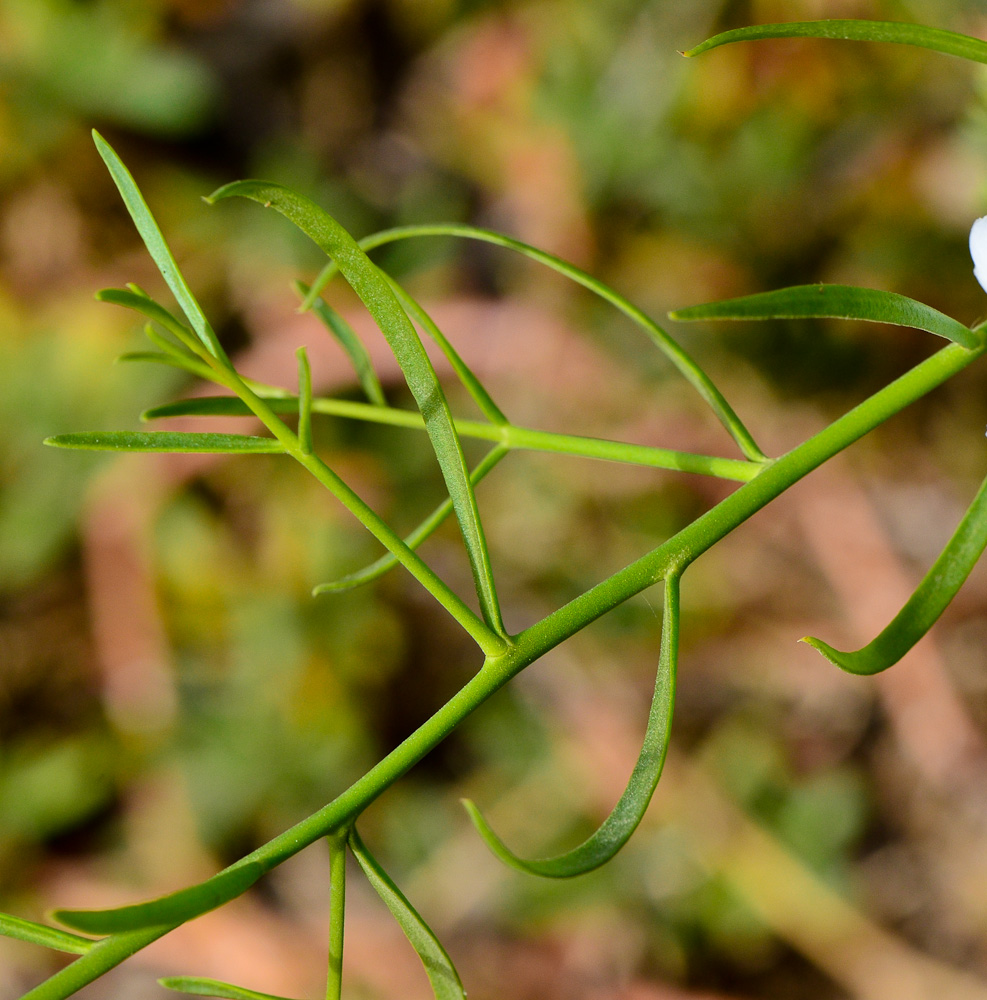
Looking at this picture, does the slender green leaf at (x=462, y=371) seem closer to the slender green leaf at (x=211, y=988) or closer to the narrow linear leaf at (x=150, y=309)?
the narrow linear leaf at (x=150, y=309)

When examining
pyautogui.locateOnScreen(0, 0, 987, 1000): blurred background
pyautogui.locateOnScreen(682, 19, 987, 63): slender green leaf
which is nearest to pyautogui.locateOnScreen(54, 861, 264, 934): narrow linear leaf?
pyautogui.locateOnScreen(682, 19, 987, 63): slender green leaf

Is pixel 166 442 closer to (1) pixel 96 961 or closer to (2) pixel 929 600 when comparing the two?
(1) pixel 96 961

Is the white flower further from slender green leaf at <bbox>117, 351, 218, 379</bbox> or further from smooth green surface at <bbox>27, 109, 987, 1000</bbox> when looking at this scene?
slender green leaf at <bbox>117, 351, 218, 379</bbox>

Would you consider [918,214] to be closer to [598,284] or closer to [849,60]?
[849,60]

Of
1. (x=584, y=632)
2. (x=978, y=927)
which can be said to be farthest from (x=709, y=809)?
(x=978, y=927)

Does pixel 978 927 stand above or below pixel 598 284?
below

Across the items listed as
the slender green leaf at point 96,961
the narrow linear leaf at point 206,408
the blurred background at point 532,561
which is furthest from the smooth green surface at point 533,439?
the blurred background at point 532,561

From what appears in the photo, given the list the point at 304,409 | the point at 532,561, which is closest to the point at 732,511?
the point at 304,409
